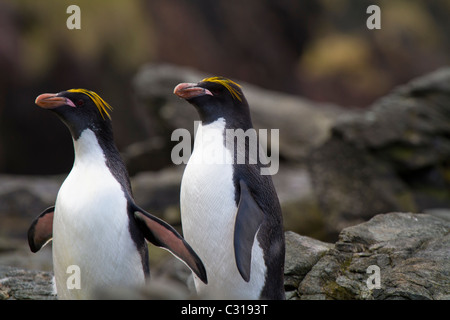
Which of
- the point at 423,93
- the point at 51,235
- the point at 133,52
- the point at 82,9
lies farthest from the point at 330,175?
the point at 82,9

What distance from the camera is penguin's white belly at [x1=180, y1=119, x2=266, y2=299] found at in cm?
329

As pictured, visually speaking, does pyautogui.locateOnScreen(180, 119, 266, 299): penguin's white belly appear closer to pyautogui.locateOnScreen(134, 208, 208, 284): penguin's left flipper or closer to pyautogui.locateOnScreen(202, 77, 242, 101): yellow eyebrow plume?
pyautogui.locateOnScreen(134, 208, 208, 284): penguin's left flipper

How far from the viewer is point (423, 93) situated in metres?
7.02

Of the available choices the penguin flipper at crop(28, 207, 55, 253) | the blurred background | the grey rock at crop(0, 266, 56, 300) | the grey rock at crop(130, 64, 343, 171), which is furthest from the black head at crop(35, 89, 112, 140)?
the grey rock at crop(130, 64, 343, 171)

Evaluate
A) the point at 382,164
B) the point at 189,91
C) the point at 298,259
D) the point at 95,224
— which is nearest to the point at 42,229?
the point at 95,224

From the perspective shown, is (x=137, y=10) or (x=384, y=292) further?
(x=137, y=10)

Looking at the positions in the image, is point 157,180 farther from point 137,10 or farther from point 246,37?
point 246,37

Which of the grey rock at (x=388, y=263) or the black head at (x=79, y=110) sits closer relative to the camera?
the black head at (x=79, y=110)

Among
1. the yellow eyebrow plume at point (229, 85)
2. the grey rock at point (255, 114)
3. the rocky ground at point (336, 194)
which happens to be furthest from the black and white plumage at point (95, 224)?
the grey rock at point (255, 114)

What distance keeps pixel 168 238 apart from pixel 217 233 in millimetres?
361

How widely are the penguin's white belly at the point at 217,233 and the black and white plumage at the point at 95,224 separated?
310mm

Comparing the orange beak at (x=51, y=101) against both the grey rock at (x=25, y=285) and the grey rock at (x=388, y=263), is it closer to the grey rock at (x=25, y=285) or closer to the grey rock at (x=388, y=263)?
the grey rock at (x=25, y=285)

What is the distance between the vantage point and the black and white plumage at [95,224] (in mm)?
3037

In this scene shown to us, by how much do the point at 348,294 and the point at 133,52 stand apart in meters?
11.3
